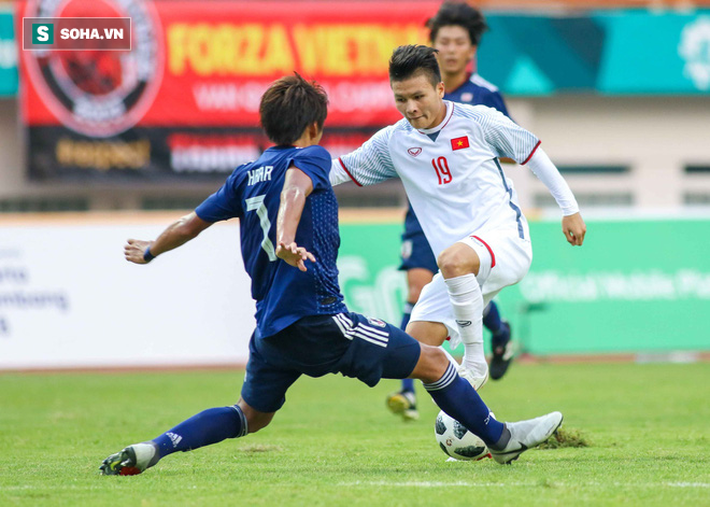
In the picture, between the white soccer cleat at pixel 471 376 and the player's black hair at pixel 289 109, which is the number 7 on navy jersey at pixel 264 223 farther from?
the white soccer cleat at pixel 471 376

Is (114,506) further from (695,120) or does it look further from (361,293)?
(695,120)

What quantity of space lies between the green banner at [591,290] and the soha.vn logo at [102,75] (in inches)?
234

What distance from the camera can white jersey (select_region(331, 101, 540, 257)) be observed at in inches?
220

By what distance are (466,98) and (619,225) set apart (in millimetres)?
7120

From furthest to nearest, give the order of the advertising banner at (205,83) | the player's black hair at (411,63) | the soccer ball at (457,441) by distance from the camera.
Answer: the advertising banner at (205,83), the player's black hair at (411,63), the soccer ball at (457,441)

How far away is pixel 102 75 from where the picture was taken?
17.3m

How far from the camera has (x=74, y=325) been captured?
1260cm

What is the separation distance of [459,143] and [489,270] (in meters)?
0.68

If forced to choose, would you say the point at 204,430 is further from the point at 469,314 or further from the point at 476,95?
the point at 476,95

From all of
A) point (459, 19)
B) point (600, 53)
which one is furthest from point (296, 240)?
point (600, 53)

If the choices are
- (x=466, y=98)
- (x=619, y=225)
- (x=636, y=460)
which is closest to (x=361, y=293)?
(x=619, y=225)

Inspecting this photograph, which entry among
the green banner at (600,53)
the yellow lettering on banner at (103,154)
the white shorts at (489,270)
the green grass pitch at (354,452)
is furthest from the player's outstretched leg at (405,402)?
the green banner at (600,53)

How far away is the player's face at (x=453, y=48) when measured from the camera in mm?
6957

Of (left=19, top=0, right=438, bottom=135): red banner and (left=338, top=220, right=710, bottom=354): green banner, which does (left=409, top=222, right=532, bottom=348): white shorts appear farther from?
(left=19, top=0, right=438, bottom=135): red banner
